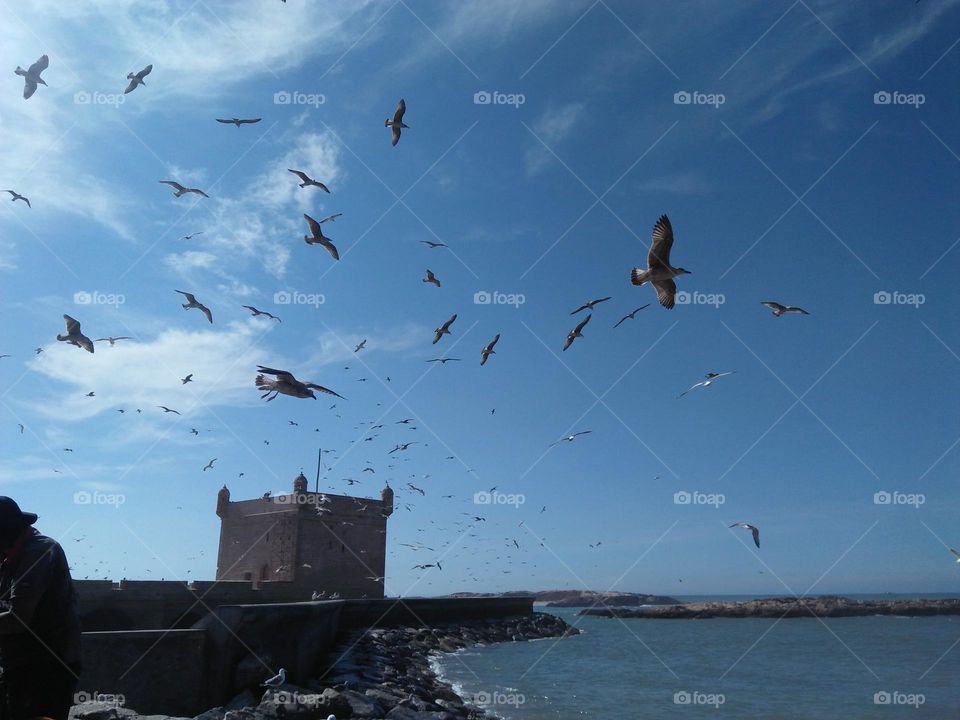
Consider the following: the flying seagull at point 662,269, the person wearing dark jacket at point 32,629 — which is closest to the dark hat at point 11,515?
the person wearing dark jacket at point 32,629

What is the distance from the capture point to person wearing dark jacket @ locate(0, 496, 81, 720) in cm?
311

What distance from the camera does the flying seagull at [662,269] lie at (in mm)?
8719

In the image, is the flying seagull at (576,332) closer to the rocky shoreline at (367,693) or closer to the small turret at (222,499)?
the rocky shoreline at (367,693)

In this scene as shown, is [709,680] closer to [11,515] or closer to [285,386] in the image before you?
[285,386]

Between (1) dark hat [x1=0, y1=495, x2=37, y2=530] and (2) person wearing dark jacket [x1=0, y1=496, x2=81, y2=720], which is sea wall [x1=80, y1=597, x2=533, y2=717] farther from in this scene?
(1) dark hat [x1=0, y1=495, x2=37, y2=530]

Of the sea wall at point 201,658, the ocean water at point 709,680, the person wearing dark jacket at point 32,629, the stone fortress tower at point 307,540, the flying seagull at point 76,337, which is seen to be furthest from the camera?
the stone fortress tower at point 307,540

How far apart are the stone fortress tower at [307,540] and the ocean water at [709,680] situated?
7539 mm

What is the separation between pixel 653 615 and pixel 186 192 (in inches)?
2685

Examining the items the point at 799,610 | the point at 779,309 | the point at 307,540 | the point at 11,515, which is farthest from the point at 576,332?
the point at 799,610

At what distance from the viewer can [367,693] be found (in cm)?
1186

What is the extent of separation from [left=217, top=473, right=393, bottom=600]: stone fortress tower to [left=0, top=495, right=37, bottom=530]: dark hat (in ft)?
91.4

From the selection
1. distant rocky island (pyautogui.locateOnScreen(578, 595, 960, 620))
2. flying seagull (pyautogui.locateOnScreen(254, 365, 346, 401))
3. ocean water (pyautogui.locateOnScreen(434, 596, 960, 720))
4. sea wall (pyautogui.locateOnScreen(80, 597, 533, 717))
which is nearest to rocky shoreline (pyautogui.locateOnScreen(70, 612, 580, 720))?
sea wall (pyautogui.locateOnScreen(80, 597, 533, 717))

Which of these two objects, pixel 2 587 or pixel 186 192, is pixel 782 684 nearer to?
pixel 186 192

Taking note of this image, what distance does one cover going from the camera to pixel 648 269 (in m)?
8.90
